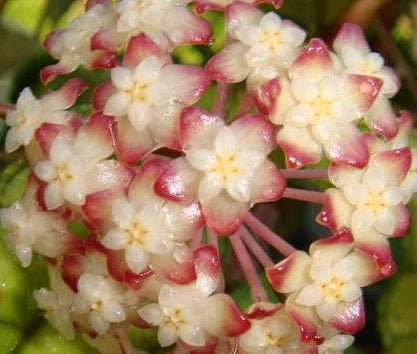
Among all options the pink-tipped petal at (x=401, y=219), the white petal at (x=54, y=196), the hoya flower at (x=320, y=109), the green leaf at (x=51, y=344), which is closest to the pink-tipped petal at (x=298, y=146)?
the hoya flower at (x=320, y=109)

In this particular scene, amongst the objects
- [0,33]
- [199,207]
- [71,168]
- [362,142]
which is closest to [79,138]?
[71,168]

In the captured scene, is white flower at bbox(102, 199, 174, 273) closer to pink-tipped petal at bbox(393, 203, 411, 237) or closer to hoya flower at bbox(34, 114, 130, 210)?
hoya flower at bbox(34, 114, 130, 210)

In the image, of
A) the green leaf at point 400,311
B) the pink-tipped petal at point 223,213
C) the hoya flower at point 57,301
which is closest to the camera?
Result: the pink-tipped petal at point 223,213

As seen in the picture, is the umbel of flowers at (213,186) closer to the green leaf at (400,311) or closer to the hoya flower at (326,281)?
the hoya flower at (326,281)

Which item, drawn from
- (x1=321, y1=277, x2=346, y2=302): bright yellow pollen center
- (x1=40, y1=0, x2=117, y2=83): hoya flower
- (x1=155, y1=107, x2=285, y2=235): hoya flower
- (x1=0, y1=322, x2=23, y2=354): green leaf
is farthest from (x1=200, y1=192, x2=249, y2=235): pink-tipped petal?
(x1=0, y1=322, x2=23, y2=354): green leaf

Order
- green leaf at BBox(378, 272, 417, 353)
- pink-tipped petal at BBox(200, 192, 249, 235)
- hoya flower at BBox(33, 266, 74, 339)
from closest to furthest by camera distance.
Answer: pink-tipped petal at BBox(200, 192, 249, 235) < hoya flower at BBox(33, 266, 74, 339) < green leaf at BBox(378, 272, 417, 353)

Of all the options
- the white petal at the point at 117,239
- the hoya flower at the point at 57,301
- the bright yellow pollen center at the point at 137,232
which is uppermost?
the bright yellow pollen center at the point at 137,232

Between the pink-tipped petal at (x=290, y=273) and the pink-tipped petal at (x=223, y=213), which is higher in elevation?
the pink-tipped petal at (x=223, y=213)

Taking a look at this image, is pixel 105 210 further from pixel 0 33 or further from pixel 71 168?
pixel 0 33
